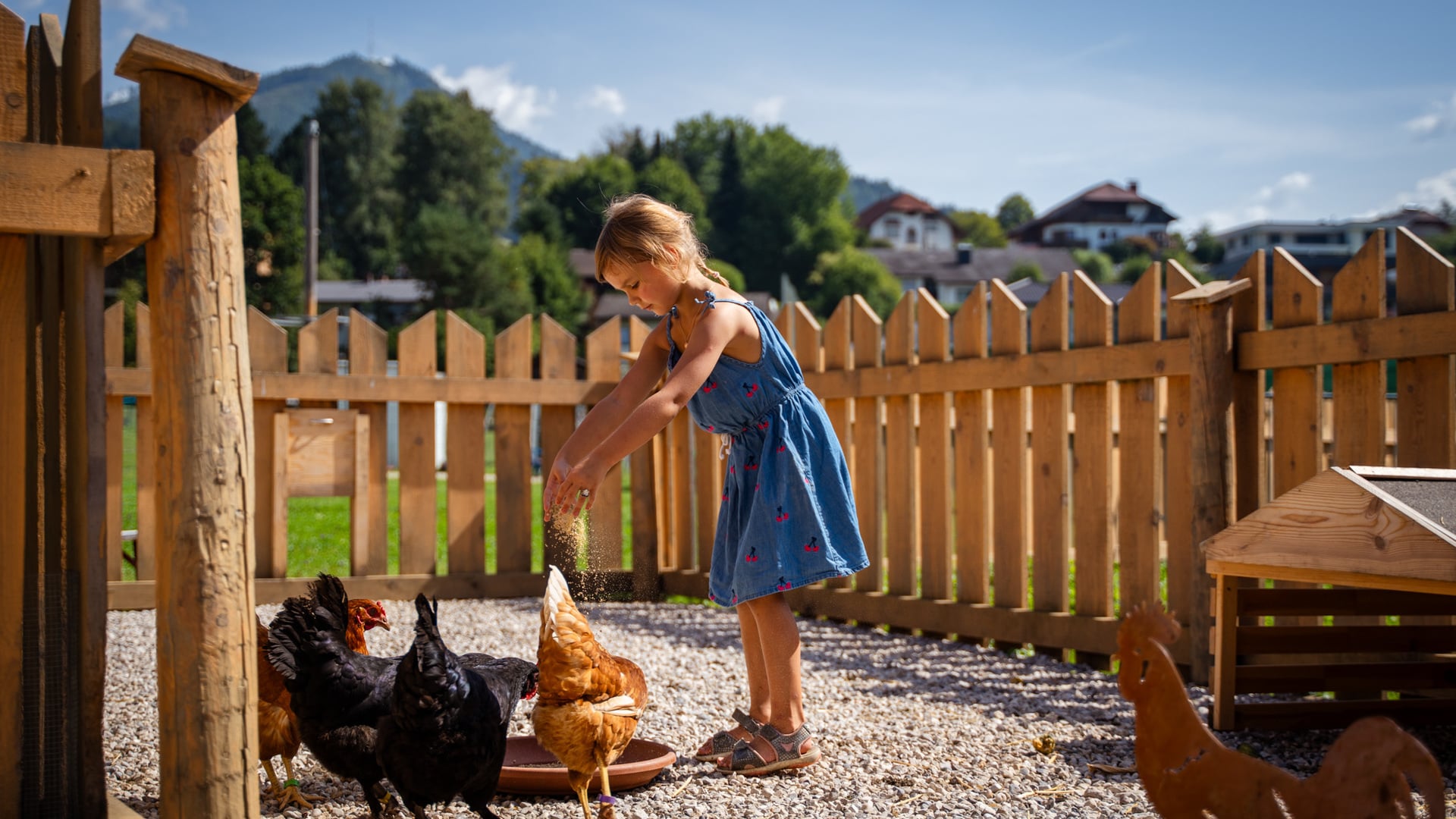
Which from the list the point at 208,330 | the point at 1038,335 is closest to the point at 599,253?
the point at 208,330

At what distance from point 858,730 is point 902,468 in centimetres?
211

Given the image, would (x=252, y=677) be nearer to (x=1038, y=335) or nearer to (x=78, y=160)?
(x=78, y=160)

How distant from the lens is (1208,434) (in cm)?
410

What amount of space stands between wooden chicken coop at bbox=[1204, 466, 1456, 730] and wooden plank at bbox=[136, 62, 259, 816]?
8.08 feet

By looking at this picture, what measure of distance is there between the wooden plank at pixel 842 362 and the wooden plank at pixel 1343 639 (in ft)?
8.32

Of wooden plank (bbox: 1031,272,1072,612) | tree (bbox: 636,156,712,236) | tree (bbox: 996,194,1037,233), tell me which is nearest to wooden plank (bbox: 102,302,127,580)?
wooden plank (bbox: 1031,272,1072,612)

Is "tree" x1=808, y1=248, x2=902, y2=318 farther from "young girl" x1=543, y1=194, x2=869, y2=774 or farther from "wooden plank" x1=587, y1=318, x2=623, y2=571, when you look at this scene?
"young girl" x1=543, y1=194, x2=869, y2=774

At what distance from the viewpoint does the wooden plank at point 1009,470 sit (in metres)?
4.99

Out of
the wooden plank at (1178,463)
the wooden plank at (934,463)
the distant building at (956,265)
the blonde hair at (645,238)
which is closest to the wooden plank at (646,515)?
→ the wooden plank at (934,463)

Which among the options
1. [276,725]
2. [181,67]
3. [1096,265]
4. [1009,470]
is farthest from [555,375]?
[1096,265]

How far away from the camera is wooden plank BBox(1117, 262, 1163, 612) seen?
4.48m

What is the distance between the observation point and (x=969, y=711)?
399cm

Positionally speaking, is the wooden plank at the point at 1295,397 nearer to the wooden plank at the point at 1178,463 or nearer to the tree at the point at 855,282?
the wooden plank at the point at 1178,463

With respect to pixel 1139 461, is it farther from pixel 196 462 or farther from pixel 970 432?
pixel 196 462
